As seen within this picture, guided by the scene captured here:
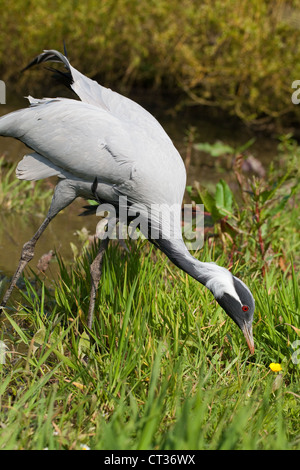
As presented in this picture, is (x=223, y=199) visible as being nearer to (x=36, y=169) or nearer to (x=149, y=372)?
(x=36, y=169)

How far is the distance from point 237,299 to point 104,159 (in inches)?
37.6

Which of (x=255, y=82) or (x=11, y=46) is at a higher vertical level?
(x=11, y=46)

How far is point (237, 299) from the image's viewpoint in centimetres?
261

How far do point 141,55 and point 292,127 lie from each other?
2.12m

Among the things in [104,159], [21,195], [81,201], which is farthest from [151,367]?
[81,201]

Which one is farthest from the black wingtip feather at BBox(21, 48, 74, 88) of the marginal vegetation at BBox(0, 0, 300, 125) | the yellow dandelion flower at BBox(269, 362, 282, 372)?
the marginal vegetation at BBox(0, 0, 300, 125)

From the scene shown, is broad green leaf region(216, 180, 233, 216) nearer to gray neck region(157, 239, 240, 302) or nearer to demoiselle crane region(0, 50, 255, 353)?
demoiselle crane region(0, 50, 255, 353)

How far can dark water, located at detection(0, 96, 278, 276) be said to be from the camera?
13.4 ft

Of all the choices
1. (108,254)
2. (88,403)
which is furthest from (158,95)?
(88,403)

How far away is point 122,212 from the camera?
308 cm

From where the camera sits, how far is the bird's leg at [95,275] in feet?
9.64
